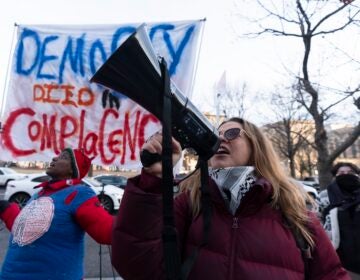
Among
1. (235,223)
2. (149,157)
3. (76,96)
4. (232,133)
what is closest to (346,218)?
(232,133)

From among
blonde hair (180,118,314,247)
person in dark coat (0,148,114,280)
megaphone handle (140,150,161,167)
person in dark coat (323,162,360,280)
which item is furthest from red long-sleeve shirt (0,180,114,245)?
person in dark coat (323,162,360,280)

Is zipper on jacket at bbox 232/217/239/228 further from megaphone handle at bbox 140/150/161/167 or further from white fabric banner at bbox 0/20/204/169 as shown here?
white fabric banner at bbox 0/20/204/169

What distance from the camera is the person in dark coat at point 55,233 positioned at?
2.29 m

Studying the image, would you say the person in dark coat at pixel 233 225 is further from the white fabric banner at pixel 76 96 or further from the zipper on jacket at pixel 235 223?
the white fabric banner at pixel 76 96

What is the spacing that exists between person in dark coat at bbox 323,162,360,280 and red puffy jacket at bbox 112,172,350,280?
1735mm

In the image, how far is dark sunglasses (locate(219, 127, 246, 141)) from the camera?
1811 mm

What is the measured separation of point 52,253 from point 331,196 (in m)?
2.41

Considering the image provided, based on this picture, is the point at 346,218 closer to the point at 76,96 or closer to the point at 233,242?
the point at 233,242

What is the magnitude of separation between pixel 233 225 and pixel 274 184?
1.07 ft

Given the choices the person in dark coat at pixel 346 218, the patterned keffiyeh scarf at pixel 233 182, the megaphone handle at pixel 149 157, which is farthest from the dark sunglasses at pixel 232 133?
the person in dark coat at pixel 346 218

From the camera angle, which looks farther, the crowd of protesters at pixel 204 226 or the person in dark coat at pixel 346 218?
the person in dark coat at pixel 346 218

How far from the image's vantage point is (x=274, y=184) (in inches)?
70.2

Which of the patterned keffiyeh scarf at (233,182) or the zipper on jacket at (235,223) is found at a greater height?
the patterned keffiyeh scarf at (233,182)

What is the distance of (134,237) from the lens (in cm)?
130
